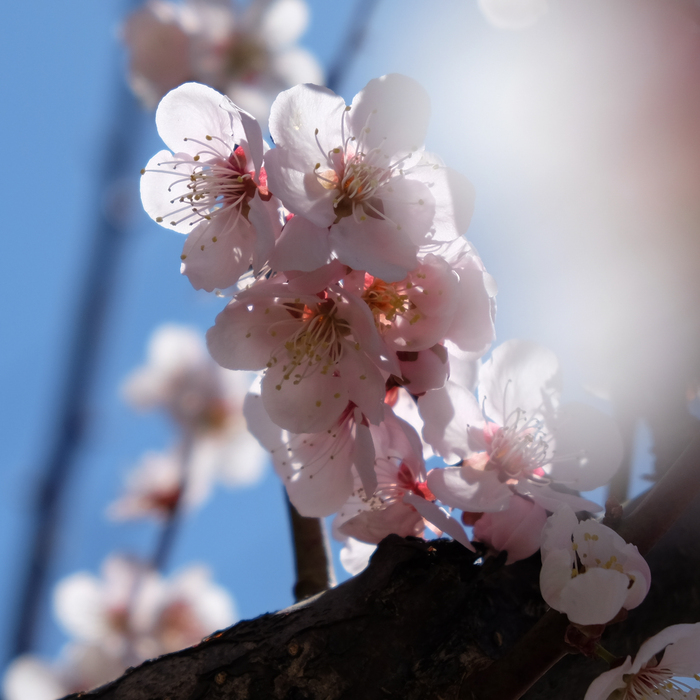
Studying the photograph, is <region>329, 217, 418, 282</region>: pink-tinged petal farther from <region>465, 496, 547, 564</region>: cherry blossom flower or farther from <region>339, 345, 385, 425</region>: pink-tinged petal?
<region>465, 496, 547, 564</region>: cherry blossom flower

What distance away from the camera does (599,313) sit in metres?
1.22

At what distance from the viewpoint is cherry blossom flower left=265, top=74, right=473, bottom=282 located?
721 millimetres

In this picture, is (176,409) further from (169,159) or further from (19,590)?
(169,159)

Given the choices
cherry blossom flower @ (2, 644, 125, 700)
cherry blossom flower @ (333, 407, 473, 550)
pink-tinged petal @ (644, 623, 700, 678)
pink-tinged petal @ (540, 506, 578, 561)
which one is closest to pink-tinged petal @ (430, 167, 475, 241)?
cherry blossom flower @ (333, 407, 473, 550)

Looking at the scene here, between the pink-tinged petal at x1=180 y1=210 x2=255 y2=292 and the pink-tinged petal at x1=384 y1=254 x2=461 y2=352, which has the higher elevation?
the pink-tinged petal at x1=180 y1=210 x2=255 y2=292

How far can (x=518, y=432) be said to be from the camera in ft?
2.88

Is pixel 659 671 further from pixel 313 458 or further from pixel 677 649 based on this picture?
pixel 313 458

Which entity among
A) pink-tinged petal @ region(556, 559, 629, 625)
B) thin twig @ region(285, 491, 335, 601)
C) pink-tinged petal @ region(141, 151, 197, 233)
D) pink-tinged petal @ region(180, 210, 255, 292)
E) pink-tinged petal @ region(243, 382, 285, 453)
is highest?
pink-tinged petal @ region(141, 151, 197, 233)

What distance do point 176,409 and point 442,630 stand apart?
2.30 m

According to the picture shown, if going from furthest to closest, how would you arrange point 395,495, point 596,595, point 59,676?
1. point 59,676
2. point 395,495
3. point 596,595

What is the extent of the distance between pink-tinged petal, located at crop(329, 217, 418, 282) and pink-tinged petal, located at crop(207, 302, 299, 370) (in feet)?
0.42

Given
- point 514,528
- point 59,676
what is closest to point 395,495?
point 514,528

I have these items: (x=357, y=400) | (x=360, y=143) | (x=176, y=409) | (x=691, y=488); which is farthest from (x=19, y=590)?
(x=176, y=409)

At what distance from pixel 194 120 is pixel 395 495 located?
1.85ft
